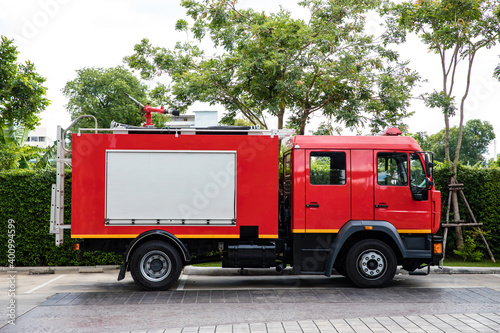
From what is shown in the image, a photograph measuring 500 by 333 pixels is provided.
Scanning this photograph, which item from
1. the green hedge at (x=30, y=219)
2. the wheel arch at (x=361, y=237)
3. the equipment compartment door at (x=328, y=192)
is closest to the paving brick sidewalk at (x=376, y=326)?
the wheel arch at (x=361, y=237)

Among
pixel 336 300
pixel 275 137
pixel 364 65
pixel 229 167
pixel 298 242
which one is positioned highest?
pixel 364 65

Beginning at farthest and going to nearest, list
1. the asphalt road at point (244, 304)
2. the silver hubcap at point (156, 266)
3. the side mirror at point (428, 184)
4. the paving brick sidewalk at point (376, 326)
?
the side mirror at point (428, 184) < the silver hubcap at point (156, 266) < the asphalt road at point (244, 304) < the paving brick sidewalk at point (376, 326)

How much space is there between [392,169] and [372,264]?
1.95m

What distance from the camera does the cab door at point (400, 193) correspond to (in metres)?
9.52

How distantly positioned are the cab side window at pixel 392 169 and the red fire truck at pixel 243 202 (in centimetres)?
2

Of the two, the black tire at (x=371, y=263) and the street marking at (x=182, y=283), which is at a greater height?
the black tire at (x=371, y=263)

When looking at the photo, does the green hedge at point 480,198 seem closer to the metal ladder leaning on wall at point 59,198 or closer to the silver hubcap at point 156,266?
the silver hubcap at point 156,266

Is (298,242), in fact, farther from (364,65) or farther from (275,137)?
(364,65)

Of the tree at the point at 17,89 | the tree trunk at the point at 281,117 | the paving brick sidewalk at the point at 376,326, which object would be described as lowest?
the paving brick sidewalk at the point at 376,326

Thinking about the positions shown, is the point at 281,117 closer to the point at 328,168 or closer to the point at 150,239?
the point at 328,168

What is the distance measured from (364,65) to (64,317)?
1014 centimetres

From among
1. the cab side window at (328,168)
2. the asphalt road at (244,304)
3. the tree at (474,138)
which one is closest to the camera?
the asphalt road at (244,304)

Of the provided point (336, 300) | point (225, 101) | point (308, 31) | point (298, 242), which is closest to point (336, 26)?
point (308, 31)

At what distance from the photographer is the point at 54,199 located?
947 cm
